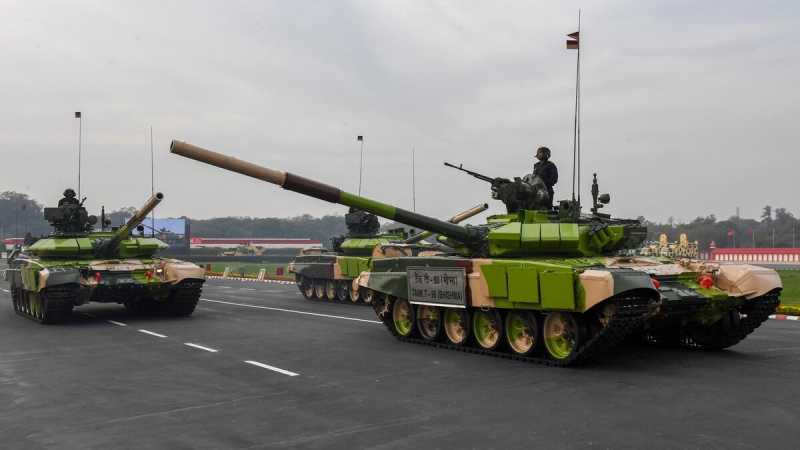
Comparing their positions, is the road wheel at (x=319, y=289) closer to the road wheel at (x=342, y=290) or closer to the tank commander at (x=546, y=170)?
the road wheel at (x=342, y=290)

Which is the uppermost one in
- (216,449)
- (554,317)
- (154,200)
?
(154,200)

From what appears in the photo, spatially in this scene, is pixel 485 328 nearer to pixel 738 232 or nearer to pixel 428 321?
pixel 428 321

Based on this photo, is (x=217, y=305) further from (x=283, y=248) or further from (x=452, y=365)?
(x=283, y=248)

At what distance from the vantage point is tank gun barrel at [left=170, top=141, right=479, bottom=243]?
13383mm

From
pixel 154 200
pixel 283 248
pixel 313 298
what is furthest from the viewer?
pixel 283 248

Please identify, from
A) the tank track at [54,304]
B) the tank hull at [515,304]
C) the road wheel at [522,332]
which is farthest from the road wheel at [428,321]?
the tank track at [54,304]

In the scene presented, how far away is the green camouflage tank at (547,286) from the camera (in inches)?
470

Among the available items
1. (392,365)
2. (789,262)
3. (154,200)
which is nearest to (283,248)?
(789,262)

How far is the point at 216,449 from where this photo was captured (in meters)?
7.60

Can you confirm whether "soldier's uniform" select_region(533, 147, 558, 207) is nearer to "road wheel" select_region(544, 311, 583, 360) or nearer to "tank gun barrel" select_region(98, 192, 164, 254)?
"road wheel" select_region(544, 311, 583, 360)

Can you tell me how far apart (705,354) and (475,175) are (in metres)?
5.63

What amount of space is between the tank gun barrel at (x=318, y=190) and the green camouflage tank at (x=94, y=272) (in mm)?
6480

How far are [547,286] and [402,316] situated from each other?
15.5 ft

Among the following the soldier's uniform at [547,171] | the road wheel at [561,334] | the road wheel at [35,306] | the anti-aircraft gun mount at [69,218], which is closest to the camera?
the road wheel at [561,334]
